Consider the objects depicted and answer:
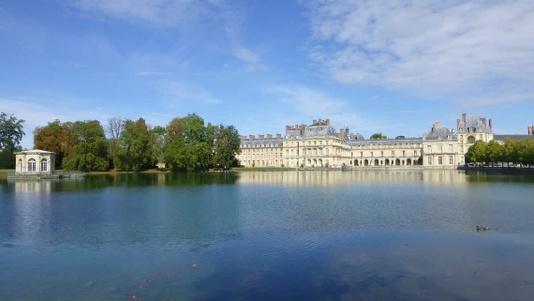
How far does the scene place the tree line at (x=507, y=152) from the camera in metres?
77.0

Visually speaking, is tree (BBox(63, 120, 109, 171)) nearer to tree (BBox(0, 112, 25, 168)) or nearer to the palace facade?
tree (BBox(0, 112, 25, 168))

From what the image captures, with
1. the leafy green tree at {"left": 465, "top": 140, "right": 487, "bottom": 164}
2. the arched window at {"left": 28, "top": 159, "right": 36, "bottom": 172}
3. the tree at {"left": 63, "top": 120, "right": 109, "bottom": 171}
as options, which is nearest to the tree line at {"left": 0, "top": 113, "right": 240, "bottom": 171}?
the tree at {"left": 63, "top": 120, "right": 109, "bottom": 171}

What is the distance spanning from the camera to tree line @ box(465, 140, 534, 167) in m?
77.0

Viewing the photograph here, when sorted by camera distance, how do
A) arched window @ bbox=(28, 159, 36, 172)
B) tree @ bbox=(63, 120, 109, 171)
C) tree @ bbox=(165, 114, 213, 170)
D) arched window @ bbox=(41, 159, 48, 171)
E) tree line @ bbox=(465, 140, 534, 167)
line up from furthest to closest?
tree @ bbox=(165, 114, 213, 170)
tree @ bbox=(63, 120, 109, 171)
tree line @ bbox=(465, 140, 534, 167)
arched window @ bbox=(41, 159, 48, 171)
arched window @ bbox=(28, 159, 36, 172)

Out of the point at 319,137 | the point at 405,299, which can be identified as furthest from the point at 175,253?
the point at 319,137

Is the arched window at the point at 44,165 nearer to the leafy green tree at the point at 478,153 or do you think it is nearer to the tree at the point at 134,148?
the tree at the point at 134,148

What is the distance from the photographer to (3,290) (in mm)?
12625

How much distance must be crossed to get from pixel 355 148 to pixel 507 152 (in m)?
58.9

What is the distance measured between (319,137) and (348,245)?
11100 cm

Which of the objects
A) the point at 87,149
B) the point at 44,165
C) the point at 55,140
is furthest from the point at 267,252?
the point at 55,140

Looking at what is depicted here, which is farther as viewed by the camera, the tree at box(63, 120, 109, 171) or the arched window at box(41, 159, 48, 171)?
the tree at box(63, 120, 109, 171)

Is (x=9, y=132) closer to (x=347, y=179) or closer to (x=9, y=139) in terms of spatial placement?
(x=9, y=139)

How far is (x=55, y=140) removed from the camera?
269 feet

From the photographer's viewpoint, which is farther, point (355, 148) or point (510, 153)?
point (355, 148)
